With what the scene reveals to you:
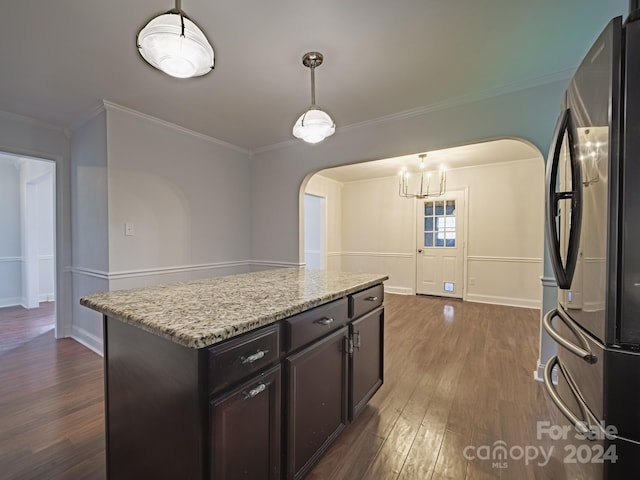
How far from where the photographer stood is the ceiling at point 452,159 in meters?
4.04

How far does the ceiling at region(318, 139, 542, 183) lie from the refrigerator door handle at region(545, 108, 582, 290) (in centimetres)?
262

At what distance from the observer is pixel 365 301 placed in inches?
70.3

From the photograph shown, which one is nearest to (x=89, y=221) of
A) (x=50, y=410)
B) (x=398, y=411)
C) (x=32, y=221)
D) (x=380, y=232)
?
(x=50, y=410)

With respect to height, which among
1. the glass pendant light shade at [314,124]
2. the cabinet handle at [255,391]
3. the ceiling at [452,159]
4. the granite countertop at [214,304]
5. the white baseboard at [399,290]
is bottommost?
the white baseboard at [399,290]

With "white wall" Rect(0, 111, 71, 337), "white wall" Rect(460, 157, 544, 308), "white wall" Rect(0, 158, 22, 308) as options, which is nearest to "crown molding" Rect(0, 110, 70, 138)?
"white wall" Rect(0, 111, 71, 337)

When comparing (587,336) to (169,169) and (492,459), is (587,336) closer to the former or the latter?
(492,459)

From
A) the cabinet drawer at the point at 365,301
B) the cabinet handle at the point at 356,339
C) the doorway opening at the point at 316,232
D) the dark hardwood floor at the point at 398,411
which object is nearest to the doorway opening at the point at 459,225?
the doorway opening at the point at 316,232

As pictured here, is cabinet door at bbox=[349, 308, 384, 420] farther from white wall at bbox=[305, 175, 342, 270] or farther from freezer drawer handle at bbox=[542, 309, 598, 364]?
white wall at bbox=[305, 175, 342, 270]

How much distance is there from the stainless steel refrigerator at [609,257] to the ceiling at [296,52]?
3.30 feet

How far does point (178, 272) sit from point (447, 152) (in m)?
4.06

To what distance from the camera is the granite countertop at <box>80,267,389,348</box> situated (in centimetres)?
90

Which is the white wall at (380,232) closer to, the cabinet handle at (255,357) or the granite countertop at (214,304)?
the granite countertop at (214,304)

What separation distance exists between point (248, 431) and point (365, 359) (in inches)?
39.0

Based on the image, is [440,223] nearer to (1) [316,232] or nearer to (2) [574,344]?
(1) [316,232]
